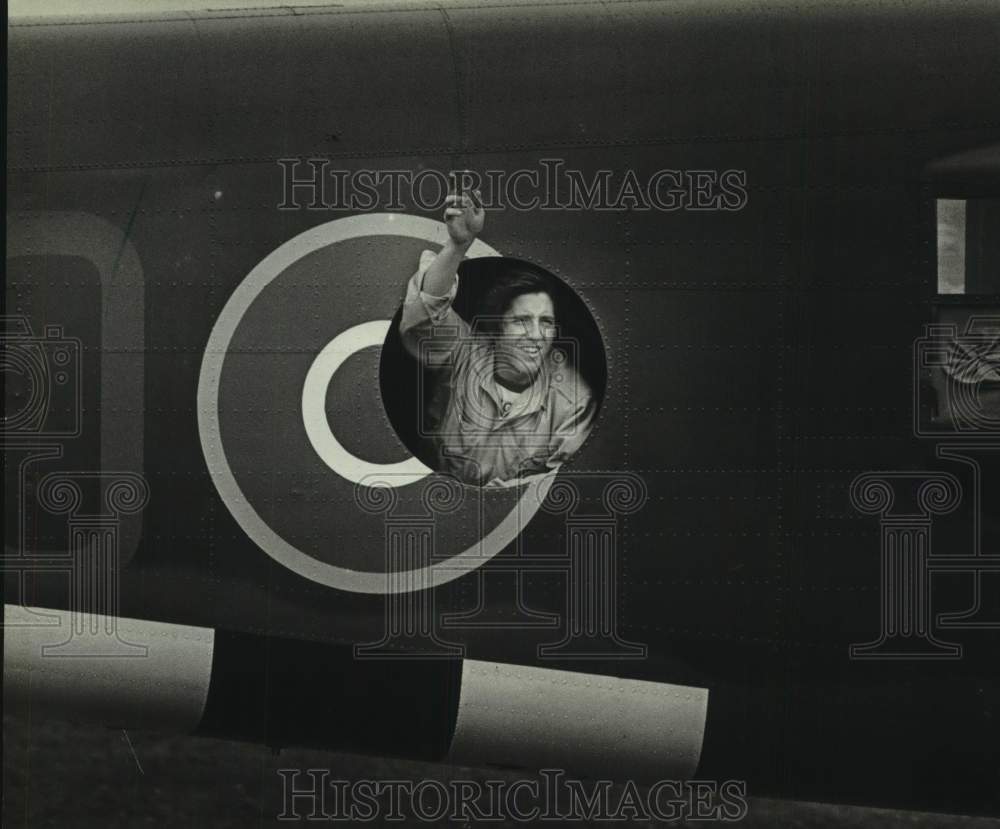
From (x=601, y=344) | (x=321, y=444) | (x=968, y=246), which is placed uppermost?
(x=968, y=246)

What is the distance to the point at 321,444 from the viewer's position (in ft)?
13.7

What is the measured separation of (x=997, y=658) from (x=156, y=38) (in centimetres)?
346

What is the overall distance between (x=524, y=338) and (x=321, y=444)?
767 mm

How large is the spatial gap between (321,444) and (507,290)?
81 centimetres

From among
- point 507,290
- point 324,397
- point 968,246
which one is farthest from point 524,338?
point 968,246

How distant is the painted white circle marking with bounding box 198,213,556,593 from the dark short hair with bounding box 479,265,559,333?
4.1 inches

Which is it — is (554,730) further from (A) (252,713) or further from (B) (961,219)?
(B) (961,219)

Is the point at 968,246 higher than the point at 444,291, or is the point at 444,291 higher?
the point at 968,246

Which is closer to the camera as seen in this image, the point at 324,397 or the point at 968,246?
the point at 968,246

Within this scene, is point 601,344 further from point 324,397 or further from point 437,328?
point 324,397

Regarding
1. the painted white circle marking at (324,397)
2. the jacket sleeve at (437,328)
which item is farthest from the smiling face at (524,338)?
the painted white circle marking at (324,397)

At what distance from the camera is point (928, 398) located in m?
3.99

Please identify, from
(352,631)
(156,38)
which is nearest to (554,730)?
(352,631)

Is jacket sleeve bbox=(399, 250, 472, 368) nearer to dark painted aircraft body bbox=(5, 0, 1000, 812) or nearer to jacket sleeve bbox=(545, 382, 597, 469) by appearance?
dark painted aircraft body bbox=(5, 0, 1000, 812)
